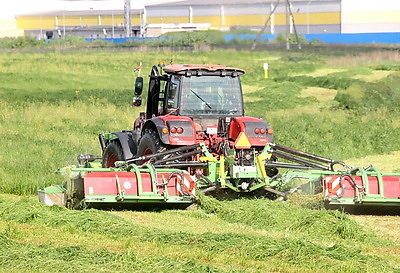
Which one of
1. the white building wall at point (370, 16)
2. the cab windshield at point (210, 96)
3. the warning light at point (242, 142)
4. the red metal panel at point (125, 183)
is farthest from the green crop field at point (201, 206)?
the white building wall at point (370, 16)

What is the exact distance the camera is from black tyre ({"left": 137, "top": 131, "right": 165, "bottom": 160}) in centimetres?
1375

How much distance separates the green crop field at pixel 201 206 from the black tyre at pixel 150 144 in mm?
1289

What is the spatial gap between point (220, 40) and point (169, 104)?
1701cm

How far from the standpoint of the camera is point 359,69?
46.2 meters

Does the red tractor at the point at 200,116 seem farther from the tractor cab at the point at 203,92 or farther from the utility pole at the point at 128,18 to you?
the utility pole at the point at 128,18

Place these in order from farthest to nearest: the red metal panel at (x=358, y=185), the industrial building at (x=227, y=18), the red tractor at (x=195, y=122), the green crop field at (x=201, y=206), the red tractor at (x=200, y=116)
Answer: the industrial building at (x=227, y=18) < the red tractor at (x=200, y=116) < the red tractor at (x=195, y=122) < the red metal panel at (x=358, y=185) < the green crop field at (x=201, y=206)

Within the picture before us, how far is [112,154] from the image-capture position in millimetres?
15680

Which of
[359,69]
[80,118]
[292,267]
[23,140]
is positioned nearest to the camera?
[292,267]

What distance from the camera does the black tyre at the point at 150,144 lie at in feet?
45.1

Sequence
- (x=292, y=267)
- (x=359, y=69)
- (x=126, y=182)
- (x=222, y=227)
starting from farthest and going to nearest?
(x=359, y=69)
(x=126, y=182)
(x=222, y=227)
(x=292, y=267)

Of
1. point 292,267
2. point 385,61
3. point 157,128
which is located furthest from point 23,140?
point 385,61

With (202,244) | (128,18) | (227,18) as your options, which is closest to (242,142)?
(202,244)

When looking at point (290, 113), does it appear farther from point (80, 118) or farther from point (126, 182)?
point (126, 182)

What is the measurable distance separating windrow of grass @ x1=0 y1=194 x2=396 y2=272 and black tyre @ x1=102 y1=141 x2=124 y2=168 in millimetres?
2818
